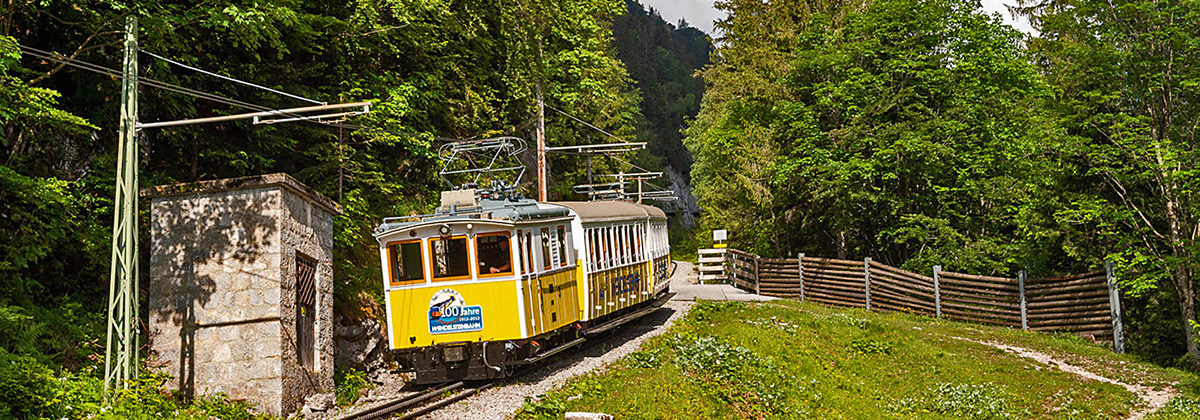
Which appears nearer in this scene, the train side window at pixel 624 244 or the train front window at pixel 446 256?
the train front window at pixel 446 256

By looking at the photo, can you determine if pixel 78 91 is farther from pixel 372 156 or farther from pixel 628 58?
pixel 628 58

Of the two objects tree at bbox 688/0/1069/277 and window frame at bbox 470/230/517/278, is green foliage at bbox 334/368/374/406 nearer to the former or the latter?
window frame at bbox 470/230/517/278

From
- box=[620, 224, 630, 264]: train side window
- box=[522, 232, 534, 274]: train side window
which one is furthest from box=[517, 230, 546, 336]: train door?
box=[620, 224, 630, 264]: train side window

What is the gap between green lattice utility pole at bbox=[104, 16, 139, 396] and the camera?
984cm

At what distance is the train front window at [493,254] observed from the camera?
1348cm

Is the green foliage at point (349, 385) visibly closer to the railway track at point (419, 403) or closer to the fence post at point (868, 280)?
the railway track at point (419, 403)

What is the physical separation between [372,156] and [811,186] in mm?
15358

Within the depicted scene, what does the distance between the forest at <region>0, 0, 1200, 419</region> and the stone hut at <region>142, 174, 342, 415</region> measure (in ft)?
1.99

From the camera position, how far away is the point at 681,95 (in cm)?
9975

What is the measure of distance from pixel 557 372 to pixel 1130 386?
33.7ft

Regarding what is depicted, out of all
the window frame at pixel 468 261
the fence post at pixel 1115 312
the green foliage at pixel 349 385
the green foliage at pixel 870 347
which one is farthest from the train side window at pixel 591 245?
the fence post at pixel 1115 312

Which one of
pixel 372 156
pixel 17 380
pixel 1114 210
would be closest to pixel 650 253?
pixel 372 156

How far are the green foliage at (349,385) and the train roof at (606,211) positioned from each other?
16.1 ft

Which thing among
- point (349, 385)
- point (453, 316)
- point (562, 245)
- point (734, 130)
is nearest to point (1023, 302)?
point (734, 130)
